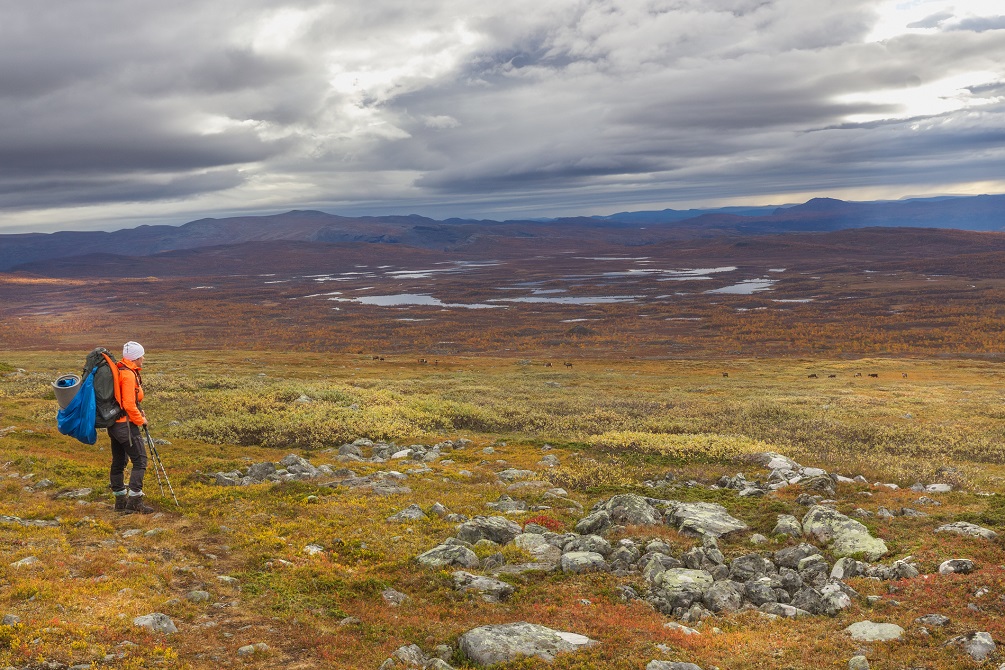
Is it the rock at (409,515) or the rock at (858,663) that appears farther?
the rock at (409,515)

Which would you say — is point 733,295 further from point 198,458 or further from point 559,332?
point 198,458

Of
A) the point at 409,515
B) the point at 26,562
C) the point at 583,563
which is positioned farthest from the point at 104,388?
the point at 583,563

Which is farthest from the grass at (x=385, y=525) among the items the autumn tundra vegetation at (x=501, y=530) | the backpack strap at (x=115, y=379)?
the backpack strap at (x=115, y=379)

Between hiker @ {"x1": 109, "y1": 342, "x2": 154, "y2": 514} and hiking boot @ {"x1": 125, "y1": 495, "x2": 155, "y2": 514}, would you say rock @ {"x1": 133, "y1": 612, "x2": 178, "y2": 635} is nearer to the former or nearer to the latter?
hiker @ {"x1": 109, "y1": 342, "x2": 154, "y2": 514}

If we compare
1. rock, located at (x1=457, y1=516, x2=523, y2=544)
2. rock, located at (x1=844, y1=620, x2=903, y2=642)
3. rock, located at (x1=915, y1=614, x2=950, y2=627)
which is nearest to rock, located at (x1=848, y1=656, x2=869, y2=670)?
rock, located at (x1=844, y1=620, x2=903, y2=642)

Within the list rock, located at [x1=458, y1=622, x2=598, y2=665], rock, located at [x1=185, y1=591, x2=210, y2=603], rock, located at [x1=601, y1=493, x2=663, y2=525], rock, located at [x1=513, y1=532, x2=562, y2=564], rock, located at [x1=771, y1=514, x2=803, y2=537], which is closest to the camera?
rock, located at [x1=458, y1=622, x2=598, y2=665]

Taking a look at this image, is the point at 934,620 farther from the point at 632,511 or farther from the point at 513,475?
the point at 513,475

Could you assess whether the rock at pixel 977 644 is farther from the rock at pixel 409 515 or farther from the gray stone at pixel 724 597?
the rock at pixel 409 515
